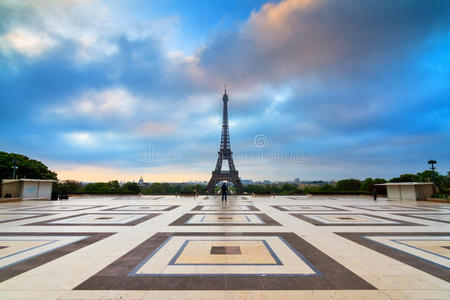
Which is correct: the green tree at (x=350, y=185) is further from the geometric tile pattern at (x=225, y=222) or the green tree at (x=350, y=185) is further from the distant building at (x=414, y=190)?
the geometric tile pattern at (x=225, y=222)

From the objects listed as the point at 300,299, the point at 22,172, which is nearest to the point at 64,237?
the point at 300,299

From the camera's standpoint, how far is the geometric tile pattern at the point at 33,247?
4.46 metres

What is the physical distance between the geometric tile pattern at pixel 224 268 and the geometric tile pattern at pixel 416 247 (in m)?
1.75

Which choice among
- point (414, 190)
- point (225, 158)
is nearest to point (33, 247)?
point (414, 190)

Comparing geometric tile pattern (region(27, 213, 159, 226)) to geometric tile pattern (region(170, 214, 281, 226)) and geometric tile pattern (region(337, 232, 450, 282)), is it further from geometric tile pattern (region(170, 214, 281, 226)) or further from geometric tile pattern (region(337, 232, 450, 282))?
geometric tile pattern (region(337, 232, 450, 282))

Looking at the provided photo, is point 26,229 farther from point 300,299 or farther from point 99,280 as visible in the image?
point 300,299

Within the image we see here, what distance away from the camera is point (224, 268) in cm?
434

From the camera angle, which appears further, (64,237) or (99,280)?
(64,237)

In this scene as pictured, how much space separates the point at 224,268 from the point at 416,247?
558cm

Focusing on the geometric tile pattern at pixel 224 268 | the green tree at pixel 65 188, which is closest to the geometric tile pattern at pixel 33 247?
the geometric tile pattern at pixel 224 268

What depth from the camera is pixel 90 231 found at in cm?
770

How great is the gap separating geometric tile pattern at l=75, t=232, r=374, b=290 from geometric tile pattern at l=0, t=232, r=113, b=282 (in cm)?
173

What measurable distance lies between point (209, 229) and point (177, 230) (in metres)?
1.20

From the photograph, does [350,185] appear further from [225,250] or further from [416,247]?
[225,250]
